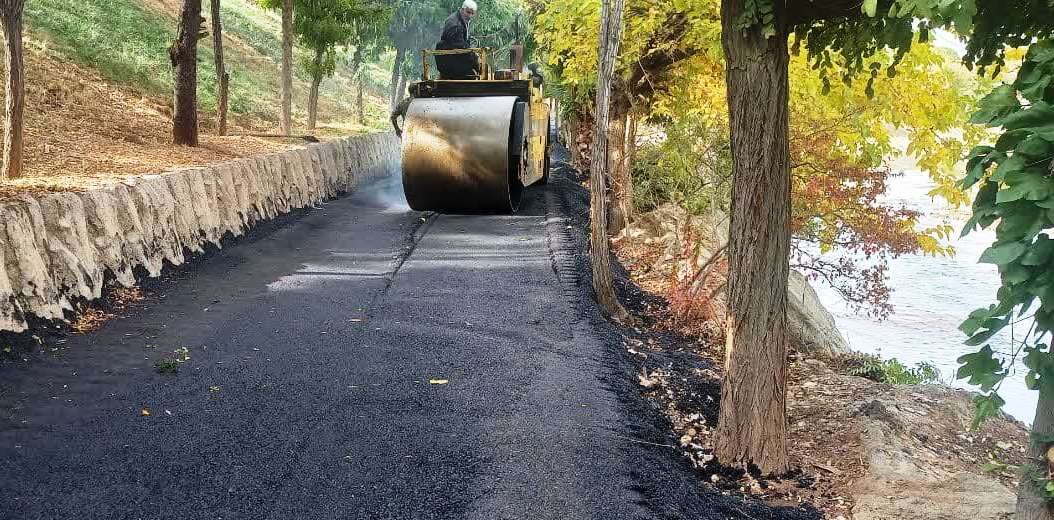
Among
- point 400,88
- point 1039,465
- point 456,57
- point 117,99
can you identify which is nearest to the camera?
point 1039,465

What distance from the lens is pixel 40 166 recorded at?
435 inches

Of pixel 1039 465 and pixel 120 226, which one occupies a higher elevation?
pixel 120 226

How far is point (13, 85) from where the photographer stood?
9992 mm

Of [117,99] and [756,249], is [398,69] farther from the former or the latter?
[756,249]

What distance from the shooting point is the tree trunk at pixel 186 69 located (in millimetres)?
14633

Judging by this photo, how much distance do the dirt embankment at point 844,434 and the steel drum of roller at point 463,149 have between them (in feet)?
11.0

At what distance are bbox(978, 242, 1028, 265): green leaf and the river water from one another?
57.1 feet

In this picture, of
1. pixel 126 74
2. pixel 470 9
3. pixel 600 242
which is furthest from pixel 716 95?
pixel 126 74

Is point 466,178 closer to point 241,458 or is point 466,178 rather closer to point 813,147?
point 813,147

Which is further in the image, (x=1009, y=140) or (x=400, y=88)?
(x=400, y=88)

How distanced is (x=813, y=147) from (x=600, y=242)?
3.27 m

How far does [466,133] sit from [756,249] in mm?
8722

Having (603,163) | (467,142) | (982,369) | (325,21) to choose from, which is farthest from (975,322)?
(325,21)

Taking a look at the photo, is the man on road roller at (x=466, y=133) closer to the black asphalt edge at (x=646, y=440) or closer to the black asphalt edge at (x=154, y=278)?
the black asphalt edge at (x=154, y=278)
